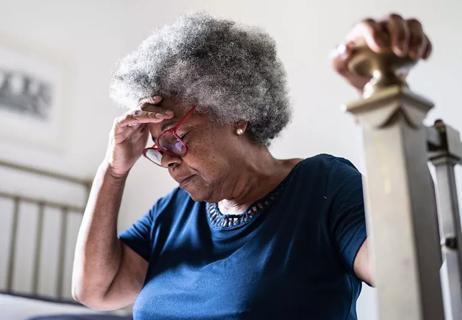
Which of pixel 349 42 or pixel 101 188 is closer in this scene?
pixel 349 42

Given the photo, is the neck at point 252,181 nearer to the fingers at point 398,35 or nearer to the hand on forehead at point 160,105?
the hand on forehead at point 160,105

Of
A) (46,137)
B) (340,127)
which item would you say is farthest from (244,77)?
(46,137)

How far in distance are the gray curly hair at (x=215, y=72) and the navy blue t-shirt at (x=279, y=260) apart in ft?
0.47

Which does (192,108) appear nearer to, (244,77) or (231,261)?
(244,77)

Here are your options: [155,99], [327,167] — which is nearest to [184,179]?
[155,99]

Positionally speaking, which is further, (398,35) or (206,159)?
(206,159)

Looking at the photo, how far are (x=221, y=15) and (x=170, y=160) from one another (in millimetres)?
1302

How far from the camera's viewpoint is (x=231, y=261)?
3.38 feet

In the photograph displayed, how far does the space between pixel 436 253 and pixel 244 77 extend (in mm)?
694

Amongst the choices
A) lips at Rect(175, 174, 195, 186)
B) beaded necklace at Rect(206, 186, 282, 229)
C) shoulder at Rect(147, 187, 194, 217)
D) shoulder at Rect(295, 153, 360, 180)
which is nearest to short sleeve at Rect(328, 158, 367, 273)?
shoulder at Rect(295, 153, 360, 180)

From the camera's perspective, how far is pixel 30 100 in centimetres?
241

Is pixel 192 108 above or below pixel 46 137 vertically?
below

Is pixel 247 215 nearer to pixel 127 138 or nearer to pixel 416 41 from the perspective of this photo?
pixel 127 138

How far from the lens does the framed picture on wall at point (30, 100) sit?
2.32 meters
